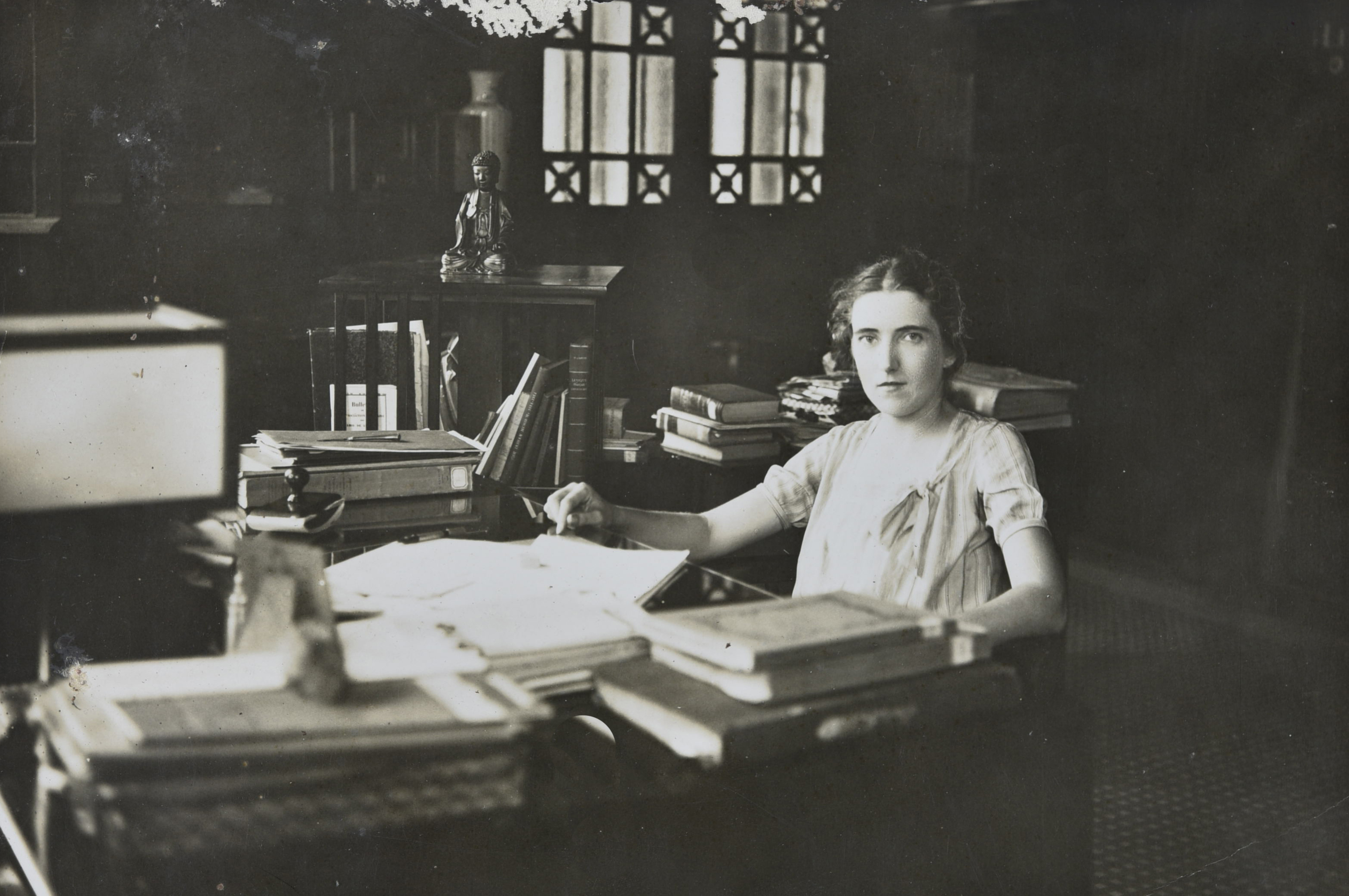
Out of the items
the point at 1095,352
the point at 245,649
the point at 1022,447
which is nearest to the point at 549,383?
the point at 245,649

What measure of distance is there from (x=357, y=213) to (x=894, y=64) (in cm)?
82

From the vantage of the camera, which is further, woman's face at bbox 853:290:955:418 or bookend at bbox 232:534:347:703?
woman's face at bbox 853:290:955:418

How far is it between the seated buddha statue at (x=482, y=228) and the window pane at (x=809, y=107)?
450 millimetres

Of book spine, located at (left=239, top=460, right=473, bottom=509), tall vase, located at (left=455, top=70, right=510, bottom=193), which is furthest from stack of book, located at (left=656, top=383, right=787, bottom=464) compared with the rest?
tall vase, located at (left=455, top=70, right=510, bottom=193)

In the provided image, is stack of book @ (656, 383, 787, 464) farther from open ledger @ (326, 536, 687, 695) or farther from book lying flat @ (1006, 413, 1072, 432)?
book lying flat @ (1006, 413, 1072, 432)

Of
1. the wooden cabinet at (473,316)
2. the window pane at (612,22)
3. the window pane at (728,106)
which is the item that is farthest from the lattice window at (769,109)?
the wooden cabinet at (473,316)

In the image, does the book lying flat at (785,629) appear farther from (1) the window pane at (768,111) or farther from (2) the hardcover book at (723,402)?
(1) the window pane at (768,111)

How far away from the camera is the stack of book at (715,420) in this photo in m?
1.62

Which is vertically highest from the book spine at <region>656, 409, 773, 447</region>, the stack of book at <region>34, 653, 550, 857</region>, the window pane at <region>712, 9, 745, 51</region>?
the window pane at <region>712, 9, 745, 51</region>

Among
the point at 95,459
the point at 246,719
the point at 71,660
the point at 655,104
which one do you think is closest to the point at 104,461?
the point at 95,459

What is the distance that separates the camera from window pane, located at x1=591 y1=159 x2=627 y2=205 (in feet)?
5.07

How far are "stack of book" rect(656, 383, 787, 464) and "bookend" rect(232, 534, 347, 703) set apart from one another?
1.78 feet

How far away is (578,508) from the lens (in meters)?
1.61

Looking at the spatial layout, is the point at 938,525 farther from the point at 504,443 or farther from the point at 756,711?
the point at 504,443
